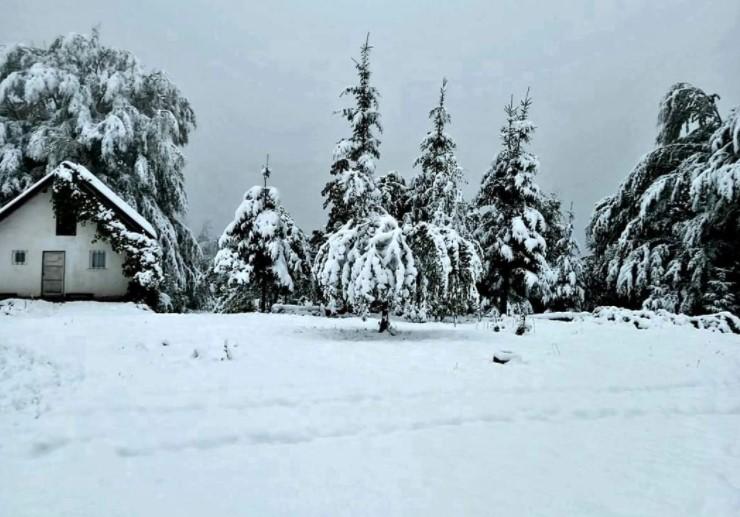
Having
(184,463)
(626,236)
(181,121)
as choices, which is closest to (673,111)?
(626,236)

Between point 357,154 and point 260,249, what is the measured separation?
6.15m

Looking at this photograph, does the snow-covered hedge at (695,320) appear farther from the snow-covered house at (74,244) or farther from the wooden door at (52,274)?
the wooden door at (52,274)

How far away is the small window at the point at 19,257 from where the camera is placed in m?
20.1

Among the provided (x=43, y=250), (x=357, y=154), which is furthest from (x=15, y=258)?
(x=357, y=154)

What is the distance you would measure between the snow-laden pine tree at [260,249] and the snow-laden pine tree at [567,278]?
15.2m

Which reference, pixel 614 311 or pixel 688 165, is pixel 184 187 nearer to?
pixel 614 311

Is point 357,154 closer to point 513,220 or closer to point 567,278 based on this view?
point 513,220

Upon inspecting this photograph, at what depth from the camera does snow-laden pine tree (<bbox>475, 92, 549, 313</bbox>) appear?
69.1 ft

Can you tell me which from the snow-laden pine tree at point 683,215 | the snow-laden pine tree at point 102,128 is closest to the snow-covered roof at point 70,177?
the snow-laden pine tree at point 102,128

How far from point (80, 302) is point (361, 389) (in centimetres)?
1775

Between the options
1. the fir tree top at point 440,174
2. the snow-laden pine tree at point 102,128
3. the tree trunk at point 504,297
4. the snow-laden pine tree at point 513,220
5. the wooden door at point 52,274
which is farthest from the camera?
the snow-laden pine tree at point 102,128

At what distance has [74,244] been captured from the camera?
2061 centimetres

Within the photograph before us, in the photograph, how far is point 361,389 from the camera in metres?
6.77

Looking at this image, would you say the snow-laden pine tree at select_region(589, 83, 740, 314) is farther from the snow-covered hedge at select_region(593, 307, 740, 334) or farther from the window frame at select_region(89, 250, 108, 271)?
the window frame at select_region(89, 250, 108, 271)
